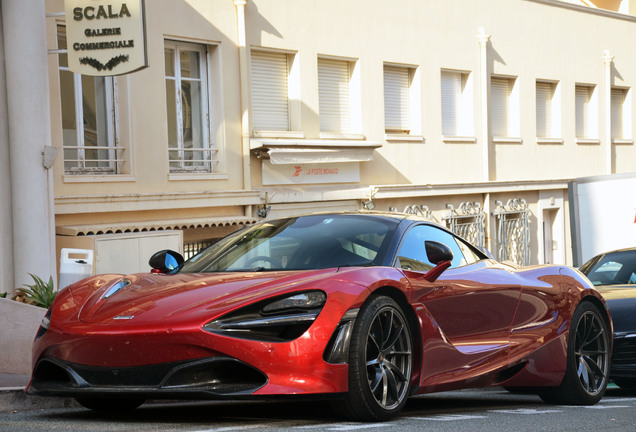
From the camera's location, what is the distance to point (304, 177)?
1917 cm

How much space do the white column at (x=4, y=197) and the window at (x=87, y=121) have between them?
1753 mm

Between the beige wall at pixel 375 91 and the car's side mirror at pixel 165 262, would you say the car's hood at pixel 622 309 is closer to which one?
the car's side mirror at pixel 165 262

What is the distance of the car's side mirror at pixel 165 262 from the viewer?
6938mm

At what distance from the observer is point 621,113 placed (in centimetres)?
3025

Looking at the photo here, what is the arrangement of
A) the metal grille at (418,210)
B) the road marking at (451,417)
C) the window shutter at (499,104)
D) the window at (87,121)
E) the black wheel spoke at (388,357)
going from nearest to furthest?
the black wheel spoke at (388,357), the road marking at (451,417), the window at (87,121), the metal grille at (418,210), the window shutter at (499,104)

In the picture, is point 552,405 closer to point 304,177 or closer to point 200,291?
point 200,291

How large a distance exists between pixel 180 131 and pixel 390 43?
5939 mm

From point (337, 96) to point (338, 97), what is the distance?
30 millimetres

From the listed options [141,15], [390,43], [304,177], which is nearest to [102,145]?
[141,15]

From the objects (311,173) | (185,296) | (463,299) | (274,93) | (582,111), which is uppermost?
(582,111)

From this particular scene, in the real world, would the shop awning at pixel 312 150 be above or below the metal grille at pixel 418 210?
above

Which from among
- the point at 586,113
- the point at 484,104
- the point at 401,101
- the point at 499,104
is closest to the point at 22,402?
the point at 401,101

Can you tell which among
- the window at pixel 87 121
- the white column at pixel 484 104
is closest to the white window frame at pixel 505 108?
the white column at pixel 484 104

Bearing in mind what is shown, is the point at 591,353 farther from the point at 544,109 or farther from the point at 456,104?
the point at 544,109
